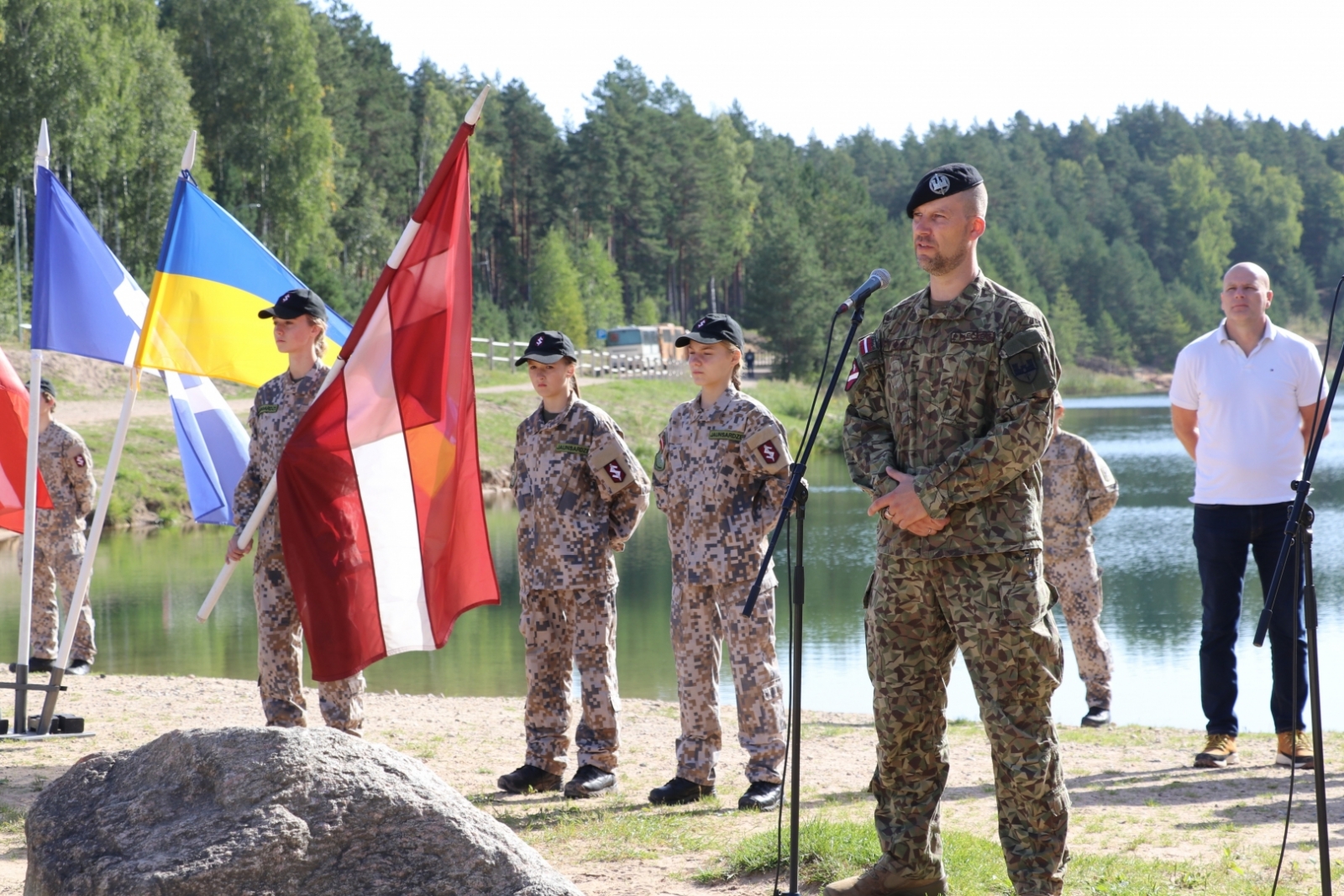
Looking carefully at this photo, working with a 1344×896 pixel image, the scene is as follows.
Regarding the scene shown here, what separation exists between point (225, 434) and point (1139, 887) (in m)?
5.04

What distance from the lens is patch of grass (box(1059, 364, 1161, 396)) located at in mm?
76000

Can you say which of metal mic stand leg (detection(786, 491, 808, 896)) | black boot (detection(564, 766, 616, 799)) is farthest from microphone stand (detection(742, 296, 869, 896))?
A: black boot (detection(564, 766, 616, 799))

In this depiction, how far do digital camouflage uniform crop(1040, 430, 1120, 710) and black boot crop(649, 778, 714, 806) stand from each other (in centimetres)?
317

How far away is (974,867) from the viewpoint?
13.7ft

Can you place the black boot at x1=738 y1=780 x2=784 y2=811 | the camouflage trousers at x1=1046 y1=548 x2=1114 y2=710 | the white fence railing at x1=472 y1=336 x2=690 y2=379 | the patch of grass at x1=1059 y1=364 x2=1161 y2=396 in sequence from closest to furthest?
1. the black boot at x1=738 y1=780 x2=784 y2=811
2. the camouflage trousers at x1=1046 y1=548 x2=1114 y2=710
3. the white fence railing at x1=472 y1=336 x2=690 y2=379
4. the patch of grass at x1=1059 y1=364 x2=1161 y2=396

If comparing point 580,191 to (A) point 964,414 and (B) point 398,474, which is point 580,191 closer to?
(B) point 398,474

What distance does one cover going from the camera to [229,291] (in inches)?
257

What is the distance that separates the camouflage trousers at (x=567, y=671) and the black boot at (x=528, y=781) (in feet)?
0.09

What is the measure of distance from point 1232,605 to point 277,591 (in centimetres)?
408

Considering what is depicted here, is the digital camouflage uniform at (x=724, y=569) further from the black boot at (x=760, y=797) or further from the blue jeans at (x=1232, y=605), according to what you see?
the blue jeans at (x=1232, y=605)

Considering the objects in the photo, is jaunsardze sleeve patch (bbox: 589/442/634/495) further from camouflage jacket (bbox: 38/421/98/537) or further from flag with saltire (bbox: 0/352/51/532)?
camouflage jacket (bbox: 38/421/98/537)

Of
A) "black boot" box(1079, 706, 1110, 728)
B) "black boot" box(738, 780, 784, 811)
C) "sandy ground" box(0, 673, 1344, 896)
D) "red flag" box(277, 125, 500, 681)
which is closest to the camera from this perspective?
"sandy ground" box(0, 673, 1344, 896)

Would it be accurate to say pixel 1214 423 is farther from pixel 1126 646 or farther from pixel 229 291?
pixel 1126 646

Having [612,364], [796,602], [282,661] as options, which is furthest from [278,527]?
[612,364]
